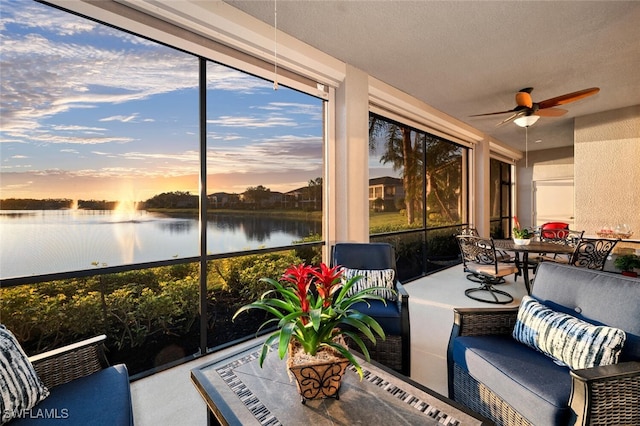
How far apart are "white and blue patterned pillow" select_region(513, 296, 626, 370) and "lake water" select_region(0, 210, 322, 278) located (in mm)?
2420

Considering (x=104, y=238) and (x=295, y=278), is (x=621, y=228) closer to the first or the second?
(x=295, y=278)

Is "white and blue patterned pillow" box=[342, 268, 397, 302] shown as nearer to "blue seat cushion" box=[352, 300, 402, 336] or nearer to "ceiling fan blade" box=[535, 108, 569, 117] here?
"blue seat cushion" box=[352, 300, 402, 336]

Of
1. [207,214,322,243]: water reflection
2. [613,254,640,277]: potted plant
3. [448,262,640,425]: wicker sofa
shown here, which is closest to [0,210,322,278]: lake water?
[207,214,322,243]: water reflection

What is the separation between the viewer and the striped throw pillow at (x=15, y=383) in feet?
3.99

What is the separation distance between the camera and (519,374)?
1515 millimetres

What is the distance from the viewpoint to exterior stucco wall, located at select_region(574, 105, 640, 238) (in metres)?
5.17

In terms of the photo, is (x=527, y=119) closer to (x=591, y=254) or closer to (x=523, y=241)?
(x=523, y=241)

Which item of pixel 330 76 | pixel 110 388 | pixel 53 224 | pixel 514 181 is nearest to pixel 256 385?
pixel 110 388

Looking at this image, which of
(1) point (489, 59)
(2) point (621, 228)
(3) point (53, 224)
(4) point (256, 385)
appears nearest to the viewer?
(4) point (256, 385)

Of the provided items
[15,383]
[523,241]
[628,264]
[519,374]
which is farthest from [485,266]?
[15,383]

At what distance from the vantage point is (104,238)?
227 cm

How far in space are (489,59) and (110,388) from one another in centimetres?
454

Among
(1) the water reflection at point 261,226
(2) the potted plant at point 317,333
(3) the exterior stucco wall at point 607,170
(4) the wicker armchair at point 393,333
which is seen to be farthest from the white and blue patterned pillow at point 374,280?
(3) the exterior stucco wall at point 607,170

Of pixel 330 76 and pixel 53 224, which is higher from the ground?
pixel 330 76
